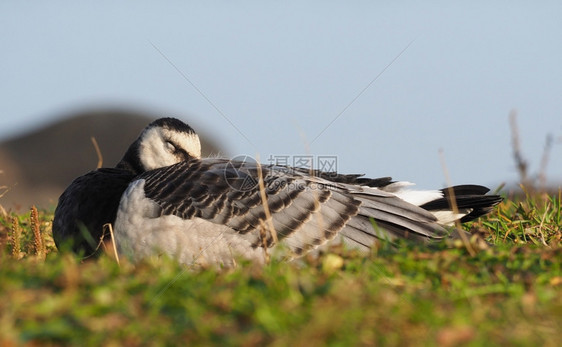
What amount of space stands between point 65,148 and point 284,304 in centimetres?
2632

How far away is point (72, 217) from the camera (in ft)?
23.1

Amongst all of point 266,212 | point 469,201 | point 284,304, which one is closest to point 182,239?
point 266,212

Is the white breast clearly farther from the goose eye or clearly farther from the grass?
the goose eye

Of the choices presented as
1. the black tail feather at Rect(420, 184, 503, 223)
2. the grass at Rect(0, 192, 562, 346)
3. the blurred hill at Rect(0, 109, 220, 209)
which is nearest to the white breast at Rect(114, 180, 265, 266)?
the grass at Rect(0, 192, 562, 346)

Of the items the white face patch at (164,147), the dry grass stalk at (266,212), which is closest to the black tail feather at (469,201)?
the dry grass stalk at (266,212)

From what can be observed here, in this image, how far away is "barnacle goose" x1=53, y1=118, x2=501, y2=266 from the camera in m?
6.32

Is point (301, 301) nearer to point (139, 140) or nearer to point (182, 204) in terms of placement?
point (182, 204)

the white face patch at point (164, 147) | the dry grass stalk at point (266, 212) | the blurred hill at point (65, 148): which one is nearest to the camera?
the dry grass stalk at point (266, 212)

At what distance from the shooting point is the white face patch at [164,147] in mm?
8008

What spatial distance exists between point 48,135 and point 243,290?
27.9m

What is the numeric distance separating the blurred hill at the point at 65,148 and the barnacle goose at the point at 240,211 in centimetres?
1686

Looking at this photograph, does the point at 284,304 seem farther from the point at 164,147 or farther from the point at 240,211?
the point at 164,147

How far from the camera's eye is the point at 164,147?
808 cm

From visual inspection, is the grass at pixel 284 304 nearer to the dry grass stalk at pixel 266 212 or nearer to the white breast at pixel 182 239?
the dry grass stalk at pixel 266 212
